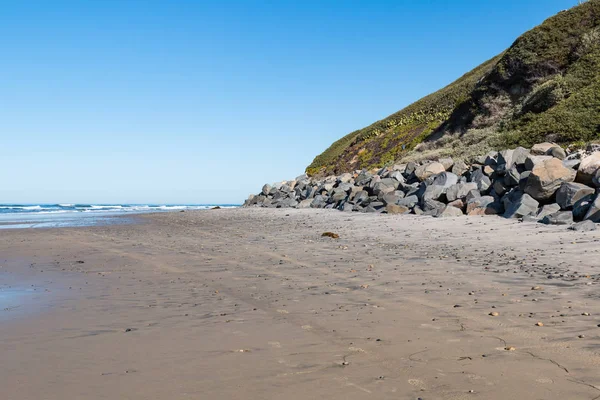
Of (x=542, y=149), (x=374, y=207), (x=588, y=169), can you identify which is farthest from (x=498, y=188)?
(x=374, y=207)

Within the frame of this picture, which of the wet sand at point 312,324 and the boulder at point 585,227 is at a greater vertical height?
the boulder at point 585,227

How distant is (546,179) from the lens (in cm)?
1399

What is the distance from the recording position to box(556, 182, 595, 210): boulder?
12.9 m

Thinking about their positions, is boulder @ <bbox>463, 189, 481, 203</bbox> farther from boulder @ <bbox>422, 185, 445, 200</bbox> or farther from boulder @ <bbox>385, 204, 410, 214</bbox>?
boulder @ <bbox>385, 204, 410, 214</bbox>

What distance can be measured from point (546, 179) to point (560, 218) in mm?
2285

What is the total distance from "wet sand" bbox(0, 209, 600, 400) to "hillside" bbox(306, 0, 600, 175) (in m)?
15.1

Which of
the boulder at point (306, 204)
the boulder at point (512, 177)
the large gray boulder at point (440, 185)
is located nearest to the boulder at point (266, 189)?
the boulder at point (306, 204)

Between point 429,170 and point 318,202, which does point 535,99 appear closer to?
point 429,170

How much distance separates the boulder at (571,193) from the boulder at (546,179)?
44cm

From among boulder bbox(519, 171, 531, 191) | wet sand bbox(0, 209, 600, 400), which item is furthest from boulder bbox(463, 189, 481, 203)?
wet sand bbox(0, 209, 600, 400)

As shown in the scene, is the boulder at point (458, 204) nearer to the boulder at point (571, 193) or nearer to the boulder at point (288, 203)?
the boulder at point (571, 193)

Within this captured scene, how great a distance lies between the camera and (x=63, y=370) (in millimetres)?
3754

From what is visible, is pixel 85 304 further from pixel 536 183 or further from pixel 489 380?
pixel 536 183

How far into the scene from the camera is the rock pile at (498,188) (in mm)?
13125
